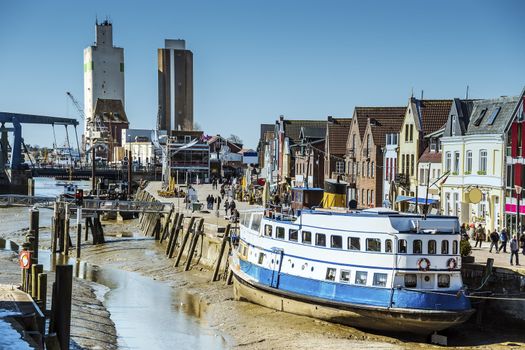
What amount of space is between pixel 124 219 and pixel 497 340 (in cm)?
5840

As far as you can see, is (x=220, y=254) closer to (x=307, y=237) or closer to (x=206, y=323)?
(x=206, y=323)

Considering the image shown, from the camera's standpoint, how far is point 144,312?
125 feet

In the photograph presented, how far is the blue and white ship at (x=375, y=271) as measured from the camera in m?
30.8

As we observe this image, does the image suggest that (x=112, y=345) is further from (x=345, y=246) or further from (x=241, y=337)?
(x=345, y=246)

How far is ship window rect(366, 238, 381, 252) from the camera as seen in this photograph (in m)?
32.2

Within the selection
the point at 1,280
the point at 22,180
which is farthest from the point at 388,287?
the point at 22,180

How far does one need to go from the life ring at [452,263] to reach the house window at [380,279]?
221 cm

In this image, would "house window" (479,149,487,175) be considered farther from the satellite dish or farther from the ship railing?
the ship railing

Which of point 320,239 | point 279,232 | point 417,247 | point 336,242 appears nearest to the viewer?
point 417,247

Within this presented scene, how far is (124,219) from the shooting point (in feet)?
280

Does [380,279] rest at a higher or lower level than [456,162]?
lower

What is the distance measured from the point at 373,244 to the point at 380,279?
1292 millimetres

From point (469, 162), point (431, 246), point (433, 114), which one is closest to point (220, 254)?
point (469, 162)

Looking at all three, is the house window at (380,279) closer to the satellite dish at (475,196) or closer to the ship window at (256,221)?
the ship window at (256,221)
